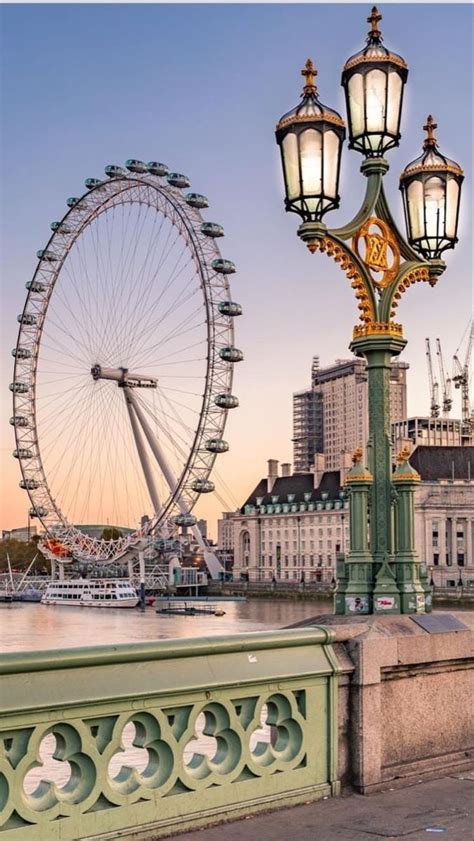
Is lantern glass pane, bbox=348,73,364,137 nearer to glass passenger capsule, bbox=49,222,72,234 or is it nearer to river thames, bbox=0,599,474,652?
river thames, bbox=0,599,474,652

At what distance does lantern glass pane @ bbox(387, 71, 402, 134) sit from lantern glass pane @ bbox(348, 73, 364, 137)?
232 millimetres

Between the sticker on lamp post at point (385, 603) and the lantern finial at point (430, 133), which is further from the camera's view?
the lantern finial at point (430, 133)

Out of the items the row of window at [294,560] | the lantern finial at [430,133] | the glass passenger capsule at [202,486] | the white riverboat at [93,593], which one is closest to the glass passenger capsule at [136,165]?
the glass passenger capsule at [202,486]

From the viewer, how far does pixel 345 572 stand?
347 inches

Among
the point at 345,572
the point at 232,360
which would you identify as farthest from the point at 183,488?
the point at 345,572

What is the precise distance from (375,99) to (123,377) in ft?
234

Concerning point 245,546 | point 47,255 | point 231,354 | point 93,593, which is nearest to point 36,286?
point 47,255

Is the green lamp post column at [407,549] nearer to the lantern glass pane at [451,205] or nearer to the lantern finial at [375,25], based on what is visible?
the lantern glass pane at [451,205]

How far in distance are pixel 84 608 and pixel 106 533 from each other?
54579 millimetres

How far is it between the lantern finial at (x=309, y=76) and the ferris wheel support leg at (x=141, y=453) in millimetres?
72667

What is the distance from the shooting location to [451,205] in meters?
9.73

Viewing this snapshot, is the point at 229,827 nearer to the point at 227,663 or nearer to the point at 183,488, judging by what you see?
the point at 227,663

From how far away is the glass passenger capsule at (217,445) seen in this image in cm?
7319

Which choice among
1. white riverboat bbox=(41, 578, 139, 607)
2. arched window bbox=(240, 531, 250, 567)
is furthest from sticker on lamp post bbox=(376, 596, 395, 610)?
arched window bbox=(240, 531, 250, 567)
